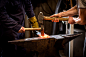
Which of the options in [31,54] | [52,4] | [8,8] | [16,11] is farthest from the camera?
[52,4]

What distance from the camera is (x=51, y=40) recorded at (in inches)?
48.4

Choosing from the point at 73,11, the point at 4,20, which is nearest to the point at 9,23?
the point at 4,20

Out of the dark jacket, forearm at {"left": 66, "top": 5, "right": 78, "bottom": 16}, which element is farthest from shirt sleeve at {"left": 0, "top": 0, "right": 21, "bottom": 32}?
forearm at {"left": 66, "top": 5, "right": 78, "bottom": 16}

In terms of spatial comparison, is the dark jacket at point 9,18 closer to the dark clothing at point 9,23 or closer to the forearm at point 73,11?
the dark clothing at point 9,23

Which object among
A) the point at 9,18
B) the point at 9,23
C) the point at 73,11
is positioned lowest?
the point at 9,23

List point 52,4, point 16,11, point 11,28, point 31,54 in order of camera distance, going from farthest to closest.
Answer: point 52,4 < point 31,54 < point 16,11 < point 11,28

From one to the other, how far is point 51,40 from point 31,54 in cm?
177

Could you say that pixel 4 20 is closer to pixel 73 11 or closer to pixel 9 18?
pixel 9 18

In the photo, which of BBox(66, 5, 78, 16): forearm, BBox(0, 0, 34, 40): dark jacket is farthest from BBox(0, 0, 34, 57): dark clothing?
BBox(66, 5, 78, 16): forearm

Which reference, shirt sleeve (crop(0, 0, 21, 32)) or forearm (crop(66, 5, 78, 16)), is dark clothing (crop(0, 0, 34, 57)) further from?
forearm (crop(66, 5, 78, 16))

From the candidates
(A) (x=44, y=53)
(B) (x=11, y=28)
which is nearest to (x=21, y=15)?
(B) (x=11, y=28)

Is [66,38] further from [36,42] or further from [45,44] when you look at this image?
[36,42]

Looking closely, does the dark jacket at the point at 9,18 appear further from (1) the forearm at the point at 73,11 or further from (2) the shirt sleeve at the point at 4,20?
(1) the forearm at the point at 73,11

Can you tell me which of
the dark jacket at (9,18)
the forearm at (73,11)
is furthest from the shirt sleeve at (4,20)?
the forearm at (73,11)
